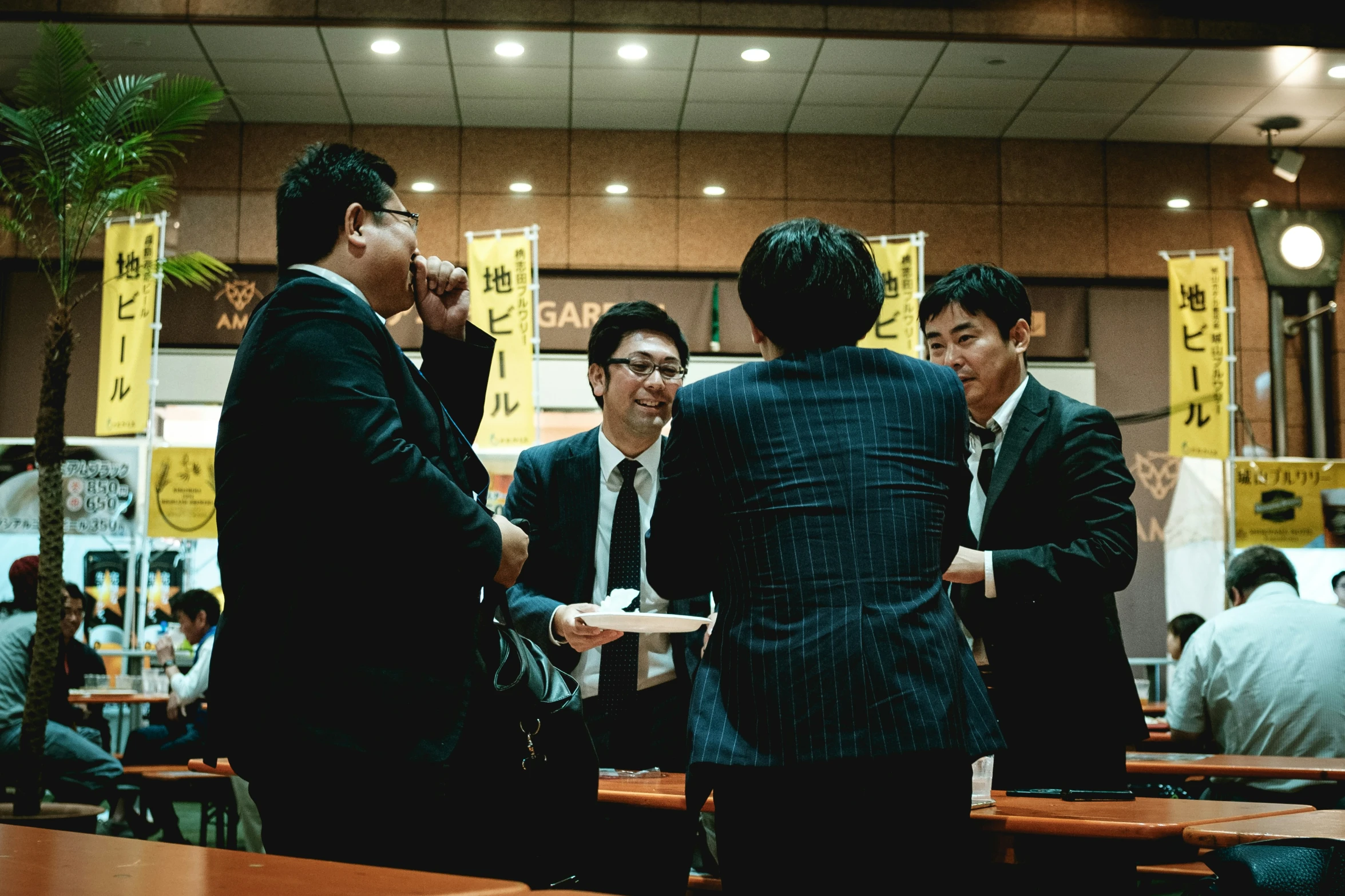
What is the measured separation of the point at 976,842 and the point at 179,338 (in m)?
8.43

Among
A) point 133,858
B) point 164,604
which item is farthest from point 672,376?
point 164,604

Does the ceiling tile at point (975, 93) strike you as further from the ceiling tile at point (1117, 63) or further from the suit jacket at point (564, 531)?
the suit jacket at point (564, 531)

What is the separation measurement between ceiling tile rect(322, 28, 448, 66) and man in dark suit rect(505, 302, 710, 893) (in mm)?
5695

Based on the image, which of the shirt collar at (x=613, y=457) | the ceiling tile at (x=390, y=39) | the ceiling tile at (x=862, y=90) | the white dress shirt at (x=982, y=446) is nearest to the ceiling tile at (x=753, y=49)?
the ceiling tile at (x=862, y=90)

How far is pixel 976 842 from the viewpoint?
1812 mm

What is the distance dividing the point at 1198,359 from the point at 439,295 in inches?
288

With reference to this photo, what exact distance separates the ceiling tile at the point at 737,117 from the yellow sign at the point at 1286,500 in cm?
421

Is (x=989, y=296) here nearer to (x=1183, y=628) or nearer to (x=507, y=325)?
(x=1183, y=628)

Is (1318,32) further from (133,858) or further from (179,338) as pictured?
(133,858)

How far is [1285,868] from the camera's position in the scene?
1.66m

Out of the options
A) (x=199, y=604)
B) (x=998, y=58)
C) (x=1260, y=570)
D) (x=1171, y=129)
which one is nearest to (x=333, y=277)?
(x=1260, y=570)

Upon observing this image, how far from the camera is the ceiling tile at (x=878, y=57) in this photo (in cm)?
800

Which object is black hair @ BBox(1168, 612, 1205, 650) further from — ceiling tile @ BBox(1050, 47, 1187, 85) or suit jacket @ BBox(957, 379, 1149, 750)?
suit jacket @ BBox(957, 379, 1149, 750)

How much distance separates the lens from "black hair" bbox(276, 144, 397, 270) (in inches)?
67.3
